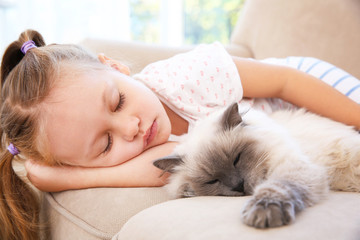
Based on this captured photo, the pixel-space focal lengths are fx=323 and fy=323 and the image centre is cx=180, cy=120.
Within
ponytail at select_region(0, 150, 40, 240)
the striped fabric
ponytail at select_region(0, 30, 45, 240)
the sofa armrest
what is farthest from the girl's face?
the striped fabric

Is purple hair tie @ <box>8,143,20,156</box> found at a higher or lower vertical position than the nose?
lower

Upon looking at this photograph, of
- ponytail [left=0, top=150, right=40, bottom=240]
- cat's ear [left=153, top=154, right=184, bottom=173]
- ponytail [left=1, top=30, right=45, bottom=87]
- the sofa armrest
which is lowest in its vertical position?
ponytail [left=0, top=150, right=40, bottom=240]

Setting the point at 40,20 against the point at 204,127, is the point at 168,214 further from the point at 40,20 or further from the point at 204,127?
the point at 40,20

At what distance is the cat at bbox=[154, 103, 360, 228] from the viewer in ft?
3.46

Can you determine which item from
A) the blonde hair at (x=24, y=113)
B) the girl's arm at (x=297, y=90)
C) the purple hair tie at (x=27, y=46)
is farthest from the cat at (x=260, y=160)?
the purple hair tie at (x=27, y=46)

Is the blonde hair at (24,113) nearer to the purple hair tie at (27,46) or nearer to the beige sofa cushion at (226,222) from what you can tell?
the purple hair tie at (27,46)

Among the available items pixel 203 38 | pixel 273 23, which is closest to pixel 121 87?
pixel 273 23

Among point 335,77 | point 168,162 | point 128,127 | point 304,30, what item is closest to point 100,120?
point 128,127

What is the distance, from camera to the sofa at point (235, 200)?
0.80 m

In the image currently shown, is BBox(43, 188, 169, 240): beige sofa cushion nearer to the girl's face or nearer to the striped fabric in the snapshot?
the girl's face

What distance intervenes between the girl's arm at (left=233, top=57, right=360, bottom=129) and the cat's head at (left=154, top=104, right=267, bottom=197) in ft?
1.60

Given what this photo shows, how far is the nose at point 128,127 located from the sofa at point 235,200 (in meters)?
0.25

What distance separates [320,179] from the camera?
3.46 ft

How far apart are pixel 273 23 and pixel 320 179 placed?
5.32 feet
